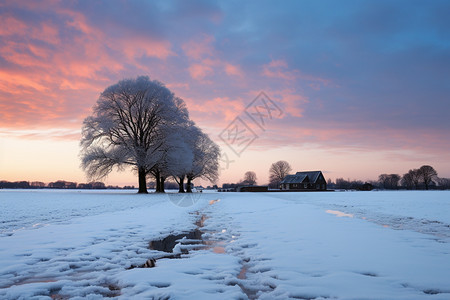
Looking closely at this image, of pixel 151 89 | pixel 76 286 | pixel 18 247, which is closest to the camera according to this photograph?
pixel 76 286

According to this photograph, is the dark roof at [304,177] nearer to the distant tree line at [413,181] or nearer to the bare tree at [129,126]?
the distant tree line at [413,181]

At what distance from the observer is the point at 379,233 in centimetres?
662

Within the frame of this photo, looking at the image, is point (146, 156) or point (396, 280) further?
point (146, 156)

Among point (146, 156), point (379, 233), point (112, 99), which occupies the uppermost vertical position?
point (112, 99)

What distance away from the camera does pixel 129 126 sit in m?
29.9

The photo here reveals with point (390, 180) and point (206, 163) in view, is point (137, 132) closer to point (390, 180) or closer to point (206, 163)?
point (206, 163)

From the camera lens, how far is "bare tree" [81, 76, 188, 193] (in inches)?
1092

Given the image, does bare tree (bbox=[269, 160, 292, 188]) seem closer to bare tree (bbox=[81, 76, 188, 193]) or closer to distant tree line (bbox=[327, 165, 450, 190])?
distant tree line (bbox=[327, 165, 450, 190])

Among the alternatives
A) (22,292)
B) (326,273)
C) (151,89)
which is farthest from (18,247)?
(151,89)

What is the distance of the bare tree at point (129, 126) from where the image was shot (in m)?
27.7

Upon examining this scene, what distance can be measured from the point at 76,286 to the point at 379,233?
6639 millimetres

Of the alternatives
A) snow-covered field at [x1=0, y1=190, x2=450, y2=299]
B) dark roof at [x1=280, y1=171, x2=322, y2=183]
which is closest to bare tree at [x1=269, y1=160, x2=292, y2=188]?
dark roof at [x1=280, y1=171, x2=322, y2=183]

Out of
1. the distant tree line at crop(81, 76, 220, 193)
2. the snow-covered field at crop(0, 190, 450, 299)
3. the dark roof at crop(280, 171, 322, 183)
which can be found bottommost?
the snow-covered field at crop(0, 190, 450, 299)

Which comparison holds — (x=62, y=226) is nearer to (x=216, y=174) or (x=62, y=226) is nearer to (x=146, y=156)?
(x=146, y=156)
